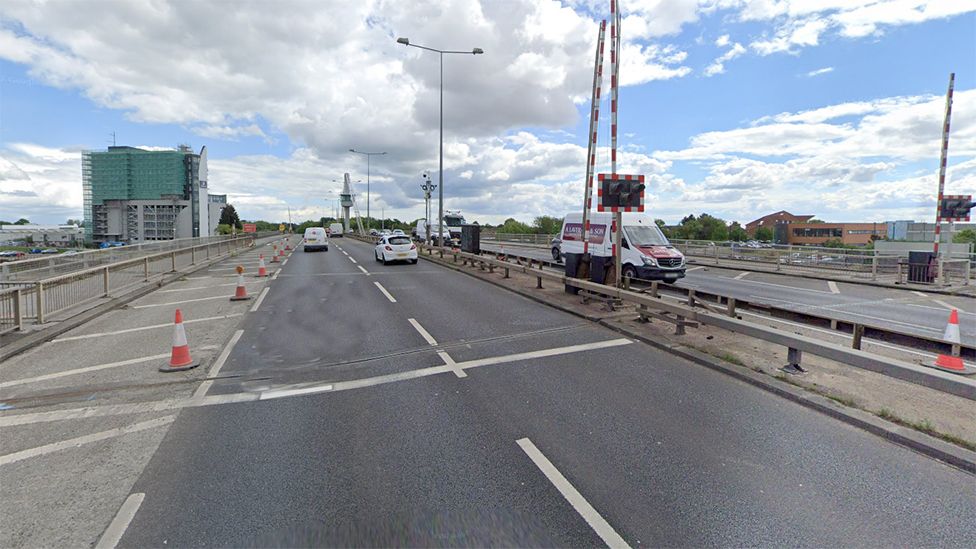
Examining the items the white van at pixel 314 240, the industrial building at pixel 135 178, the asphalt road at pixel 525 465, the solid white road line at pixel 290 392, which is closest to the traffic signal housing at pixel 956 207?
the asphalt road at pixel 525 465

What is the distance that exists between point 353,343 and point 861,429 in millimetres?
6649

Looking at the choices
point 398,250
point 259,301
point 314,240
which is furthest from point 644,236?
point 314,240

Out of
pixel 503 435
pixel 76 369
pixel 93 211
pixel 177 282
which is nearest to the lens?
pixel 503 435

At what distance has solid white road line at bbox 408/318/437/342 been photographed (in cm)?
785

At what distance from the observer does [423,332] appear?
27.9 feet

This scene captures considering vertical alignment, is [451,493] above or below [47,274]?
below

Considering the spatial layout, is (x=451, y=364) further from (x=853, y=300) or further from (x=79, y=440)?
(x=853, y=300)

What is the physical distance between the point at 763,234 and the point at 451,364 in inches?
5212

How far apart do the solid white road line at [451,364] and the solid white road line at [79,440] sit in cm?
313

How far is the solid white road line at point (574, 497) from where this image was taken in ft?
9.66

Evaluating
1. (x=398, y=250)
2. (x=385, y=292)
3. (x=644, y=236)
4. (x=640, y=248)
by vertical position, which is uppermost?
(x=644, y=236)

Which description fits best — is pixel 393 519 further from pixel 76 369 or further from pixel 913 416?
pixel 76 369

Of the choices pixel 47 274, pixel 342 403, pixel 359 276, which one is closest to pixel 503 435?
pixel 342 403

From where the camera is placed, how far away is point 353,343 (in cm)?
779
